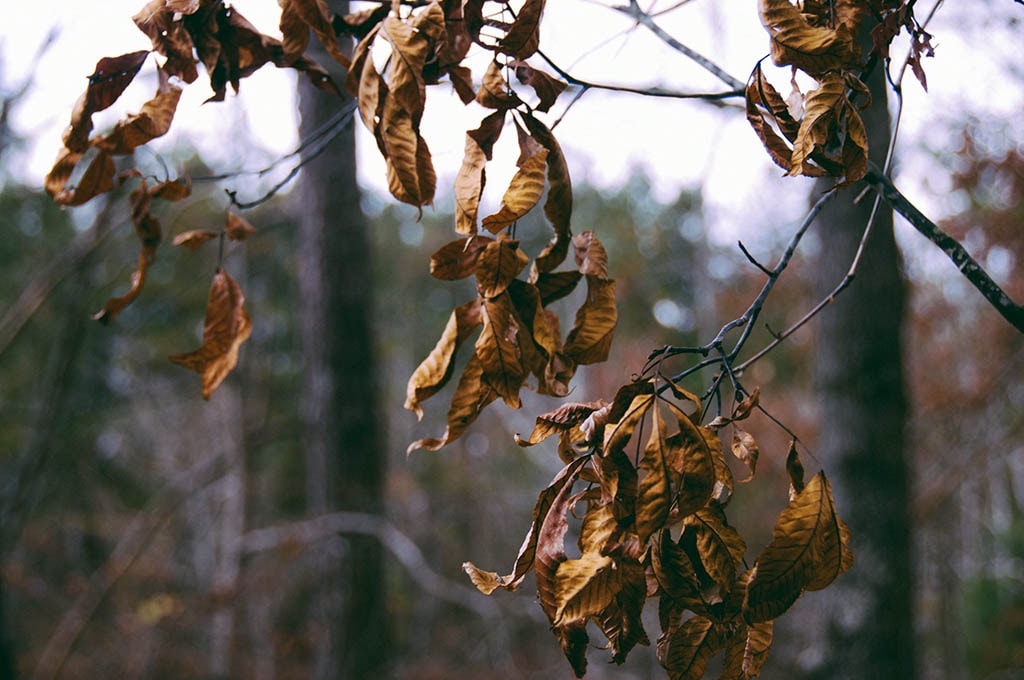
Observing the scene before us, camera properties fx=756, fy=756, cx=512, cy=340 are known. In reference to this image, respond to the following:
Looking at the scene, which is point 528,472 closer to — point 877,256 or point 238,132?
point 238,132

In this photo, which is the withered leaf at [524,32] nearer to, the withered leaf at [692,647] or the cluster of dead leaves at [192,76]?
the cluster of dead leaves at [192,76]

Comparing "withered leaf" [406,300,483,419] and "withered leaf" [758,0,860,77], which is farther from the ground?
"withered leaf" [758,0,860,77]

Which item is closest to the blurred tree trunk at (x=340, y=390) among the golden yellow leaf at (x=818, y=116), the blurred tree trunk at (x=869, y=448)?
the blurred tree trunk at (x=869, y=448)

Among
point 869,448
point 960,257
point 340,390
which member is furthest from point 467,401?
point 340,390

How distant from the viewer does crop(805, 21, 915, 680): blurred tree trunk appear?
341 cm

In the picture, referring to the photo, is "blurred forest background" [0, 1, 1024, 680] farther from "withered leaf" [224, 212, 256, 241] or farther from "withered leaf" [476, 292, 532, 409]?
"withered leaf" [476, 292, 532, 409]

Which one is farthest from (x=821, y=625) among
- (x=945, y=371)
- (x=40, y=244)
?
(x=40, y=244)

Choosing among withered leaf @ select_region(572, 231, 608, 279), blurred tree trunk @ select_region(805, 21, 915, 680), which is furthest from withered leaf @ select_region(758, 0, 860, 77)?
blurred tree trunk @ select_region(805, 21, 915, 680)

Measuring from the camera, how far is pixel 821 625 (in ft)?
11.6

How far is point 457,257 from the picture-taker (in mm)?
1057

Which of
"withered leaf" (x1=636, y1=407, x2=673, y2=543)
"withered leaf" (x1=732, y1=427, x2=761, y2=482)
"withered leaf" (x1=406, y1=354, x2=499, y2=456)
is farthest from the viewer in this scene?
"withered leaf" (x1=406, y1=354, x2=499, y2=456)

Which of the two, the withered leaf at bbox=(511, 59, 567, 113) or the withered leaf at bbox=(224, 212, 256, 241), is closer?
the withered leaf at bbox=(511, 59, 567, 113)

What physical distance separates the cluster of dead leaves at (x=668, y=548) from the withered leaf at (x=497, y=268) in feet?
0.59

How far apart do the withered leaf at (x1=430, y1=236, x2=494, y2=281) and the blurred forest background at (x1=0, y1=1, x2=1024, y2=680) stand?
3.80m
